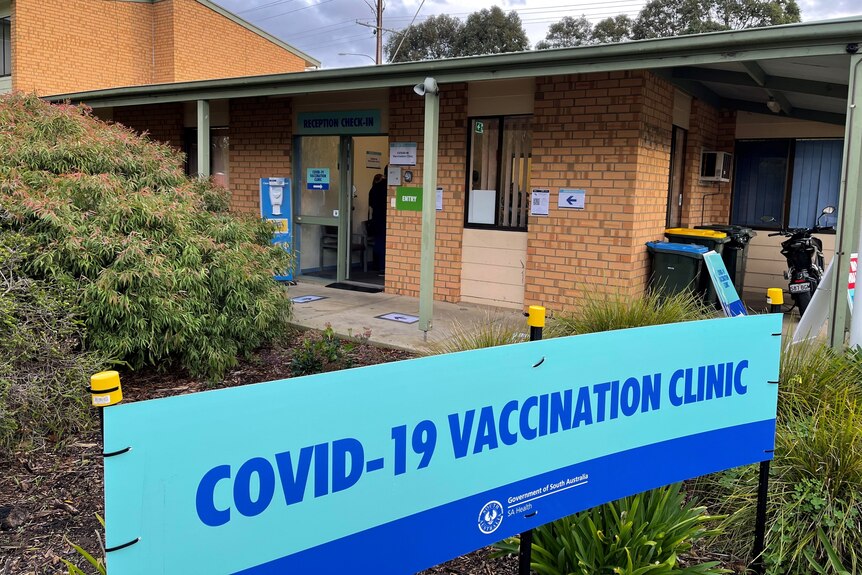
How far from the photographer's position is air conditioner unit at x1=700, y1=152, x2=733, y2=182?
9.90 metres

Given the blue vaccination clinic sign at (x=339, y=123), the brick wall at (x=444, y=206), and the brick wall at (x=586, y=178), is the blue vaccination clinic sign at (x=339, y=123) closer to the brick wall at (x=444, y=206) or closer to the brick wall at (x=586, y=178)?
the brick wall at (x=444, y=206)

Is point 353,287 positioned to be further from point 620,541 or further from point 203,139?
point 620,541

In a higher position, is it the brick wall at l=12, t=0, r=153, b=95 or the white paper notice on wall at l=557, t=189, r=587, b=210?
the brick wall at l=12, t=0, r=153, b=95

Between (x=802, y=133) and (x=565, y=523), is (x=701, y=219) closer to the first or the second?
(x=802, y=133)

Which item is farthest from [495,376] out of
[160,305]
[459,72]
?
[459,72]

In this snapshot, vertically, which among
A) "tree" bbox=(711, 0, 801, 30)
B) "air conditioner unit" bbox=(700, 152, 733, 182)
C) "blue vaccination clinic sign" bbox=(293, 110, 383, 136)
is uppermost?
"tree" bbox=(711, 0, 801, 30)

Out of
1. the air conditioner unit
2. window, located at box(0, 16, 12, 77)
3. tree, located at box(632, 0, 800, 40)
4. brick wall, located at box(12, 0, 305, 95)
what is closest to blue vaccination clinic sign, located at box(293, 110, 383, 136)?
the air conditioner unit

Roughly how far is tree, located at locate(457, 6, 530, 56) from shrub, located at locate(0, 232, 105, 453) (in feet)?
150

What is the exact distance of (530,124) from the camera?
339 inches

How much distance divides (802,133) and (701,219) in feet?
5.81

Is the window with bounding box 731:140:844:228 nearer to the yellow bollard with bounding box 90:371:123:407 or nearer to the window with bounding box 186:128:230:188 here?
the window with bounding box 186:128:230:188

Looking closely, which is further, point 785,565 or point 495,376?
point 785,565

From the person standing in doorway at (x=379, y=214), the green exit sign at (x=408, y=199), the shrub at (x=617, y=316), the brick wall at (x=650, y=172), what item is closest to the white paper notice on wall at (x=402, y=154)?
the green exit sign at (x=408, y=199)

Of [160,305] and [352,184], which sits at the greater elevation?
[352,184]
